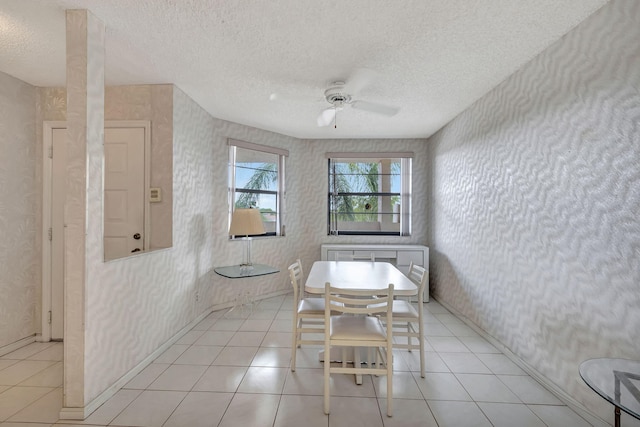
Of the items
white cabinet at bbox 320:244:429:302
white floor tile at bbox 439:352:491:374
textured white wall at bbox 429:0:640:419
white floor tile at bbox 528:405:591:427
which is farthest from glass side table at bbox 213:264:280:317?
white floor tile at bbox 528:405:591:427

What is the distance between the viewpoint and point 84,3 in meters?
1.75

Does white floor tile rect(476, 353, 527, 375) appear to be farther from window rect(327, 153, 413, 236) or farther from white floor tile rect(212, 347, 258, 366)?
window rect(327, 153, 413, 236)

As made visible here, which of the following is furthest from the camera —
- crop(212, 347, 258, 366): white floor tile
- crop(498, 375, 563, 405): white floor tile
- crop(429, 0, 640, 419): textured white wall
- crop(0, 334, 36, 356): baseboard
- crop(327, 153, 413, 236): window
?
crop(327, 153, 413, 236): window

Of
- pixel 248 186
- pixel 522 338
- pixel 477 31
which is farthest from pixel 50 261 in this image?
pixel 522 338

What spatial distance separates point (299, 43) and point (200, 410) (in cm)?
261

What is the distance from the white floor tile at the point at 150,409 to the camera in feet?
5.90

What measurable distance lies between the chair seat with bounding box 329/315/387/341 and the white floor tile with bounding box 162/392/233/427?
876 mm

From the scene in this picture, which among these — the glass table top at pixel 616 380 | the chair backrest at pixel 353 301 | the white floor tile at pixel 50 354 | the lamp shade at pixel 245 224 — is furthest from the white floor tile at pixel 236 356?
the glass table top at pixel 616 380

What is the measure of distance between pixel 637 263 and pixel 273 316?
10.7 feet

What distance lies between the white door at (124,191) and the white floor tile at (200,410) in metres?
1.55

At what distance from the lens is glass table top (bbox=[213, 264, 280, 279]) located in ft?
11.1

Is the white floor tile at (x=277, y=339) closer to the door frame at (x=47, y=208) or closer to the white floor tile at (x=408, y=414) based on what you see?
the white floor tile at (x=408, y=414)

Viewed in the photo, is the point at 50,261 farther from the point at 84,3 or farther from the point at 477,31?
the point at 477,31

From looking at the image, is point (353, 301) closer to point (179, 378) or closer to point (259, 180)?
point (179, 378)
